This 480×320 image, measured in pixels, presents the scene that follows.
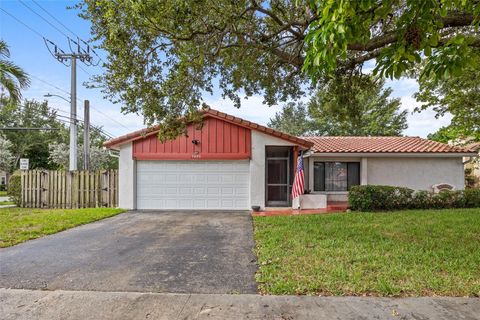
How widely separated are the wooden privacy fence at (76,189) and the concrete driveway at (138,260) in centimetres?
429

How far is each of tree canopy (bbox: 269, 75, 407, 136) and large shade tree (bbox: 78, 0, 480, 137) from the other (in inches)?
44.9

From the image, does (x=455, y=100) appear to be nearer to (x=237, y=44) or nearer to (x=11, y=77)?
(x=237, y=44)

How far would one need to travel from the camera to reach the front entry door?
13.6 metres

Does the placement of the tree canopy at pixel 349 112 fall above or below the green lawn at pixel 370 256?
above

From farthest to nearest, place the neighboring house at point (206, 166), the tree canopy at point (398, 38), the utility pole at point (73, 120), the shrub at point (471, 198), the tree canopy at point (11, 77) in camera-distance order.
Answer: the utility pole at point (73, 120)
the neighboring house at point (206, 166)
the shrub at point (471, 198)
the tree canopy at point (11, 77)
the tree canopy at point (398, 38)

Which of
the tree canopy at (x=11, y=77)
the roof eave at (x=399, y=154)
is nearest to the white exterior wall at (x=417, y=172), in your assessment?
the roof eave at (x=399, y=154)

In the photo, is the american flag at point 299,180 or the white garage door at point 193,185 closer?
the american flag at point 299,180

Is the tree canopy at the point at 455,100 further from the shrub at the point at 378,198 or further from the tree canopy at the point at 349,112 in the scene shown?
the shrub at the point at 378,198

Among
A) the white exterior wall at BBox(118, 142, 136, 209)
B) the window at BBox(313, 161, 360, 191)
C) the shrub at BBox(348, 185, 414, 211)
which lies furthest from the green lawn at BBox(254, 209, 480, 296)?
the white exterior wall at BBox(118, 142, 136, 209)

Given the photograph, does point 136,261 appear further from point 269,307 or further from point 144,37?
point 144,37

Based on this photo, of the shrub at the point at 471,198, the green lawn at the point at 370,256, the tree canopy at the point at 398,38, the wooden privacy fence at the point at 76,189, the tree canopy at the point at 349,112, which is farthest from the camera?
the wooden privacy fence at the point at 76,189

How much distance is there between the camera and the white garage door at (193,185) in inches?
490

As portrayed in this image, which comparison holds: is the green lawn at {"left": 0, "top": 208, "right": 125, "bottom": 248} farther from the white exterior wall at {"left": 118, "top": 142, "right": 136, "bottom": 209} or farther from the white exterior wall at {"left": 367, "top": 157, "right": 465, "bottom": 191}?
the white exterior wall at {"left": 367, "top": 157, "right": 465, "bottom": 191}

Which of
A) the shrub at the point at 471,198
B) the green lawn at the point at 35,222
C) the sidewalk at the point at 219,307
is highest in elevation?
the shrub at the point at 471,198
